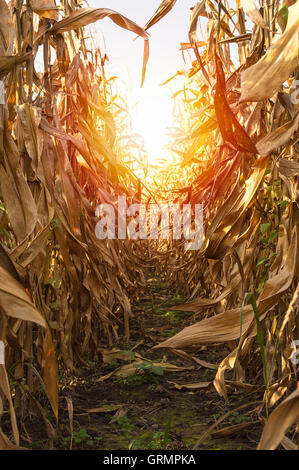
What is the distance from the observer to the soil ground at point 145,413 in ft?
3.32

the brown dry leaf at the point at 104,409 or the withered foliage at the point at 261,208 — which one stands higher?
the withered foliage at the point at 261,208

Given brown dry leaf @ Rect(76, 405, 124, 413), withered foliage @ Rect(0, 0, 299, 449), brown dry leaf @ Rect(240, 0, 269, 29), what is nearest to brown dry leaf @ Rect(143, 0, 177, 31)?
withered foliage @ Rect(0, 0, 299, 449)

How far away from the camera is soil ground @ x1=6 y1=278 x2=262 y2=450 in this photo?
3.32ft

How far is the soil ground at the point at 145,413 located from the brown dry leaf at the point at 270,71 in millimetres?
537

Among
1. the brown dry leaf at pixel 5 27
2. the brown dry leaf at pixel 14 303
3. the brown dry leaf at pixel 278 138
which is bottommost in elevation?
the brown dry leaf at pixel 14 303

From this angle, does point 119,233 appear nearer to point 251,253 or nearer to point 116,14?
point 251,253

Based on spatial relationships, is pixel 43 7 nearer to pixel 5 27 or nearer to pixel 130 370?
pixel 5 27

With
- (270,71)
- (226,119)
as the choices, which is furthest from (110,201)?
(270,71)

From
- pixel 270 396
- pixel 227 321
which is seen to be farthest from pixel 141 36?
pixel 270 396

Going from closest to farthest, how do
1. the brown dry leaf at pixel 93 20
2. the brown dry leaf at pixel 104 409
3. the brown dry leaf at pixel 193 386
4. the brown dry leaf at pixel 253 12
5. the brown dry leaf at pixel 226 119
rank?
the brown dry leaf at pixel 226 119, the brown dry leaf at pixel 253 12, the brown dry leaf at pixel 93 20, the brown dry leaf at pixel 104 409, the brown dry leaf at pixel 193 386

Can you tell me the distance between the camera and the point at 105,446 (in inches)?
40.4

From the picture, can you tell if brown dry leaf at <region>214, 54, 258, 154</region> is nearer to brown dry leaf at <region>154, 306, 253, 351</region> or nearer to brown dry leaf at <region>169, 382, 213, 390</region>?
brown dry leaf at <region>154, 306, 253, 351</region>

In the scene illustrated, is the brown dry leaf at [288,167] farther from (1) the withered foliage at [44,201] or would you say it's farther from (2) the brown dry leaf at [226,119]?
(1) the withered foliage at [44,201]

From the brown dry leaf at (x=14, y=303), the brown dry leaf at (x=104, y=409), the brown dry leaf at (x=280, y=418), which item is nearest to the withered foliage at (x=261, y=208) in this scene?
the brown dry leaf at (x=280, y=418)
